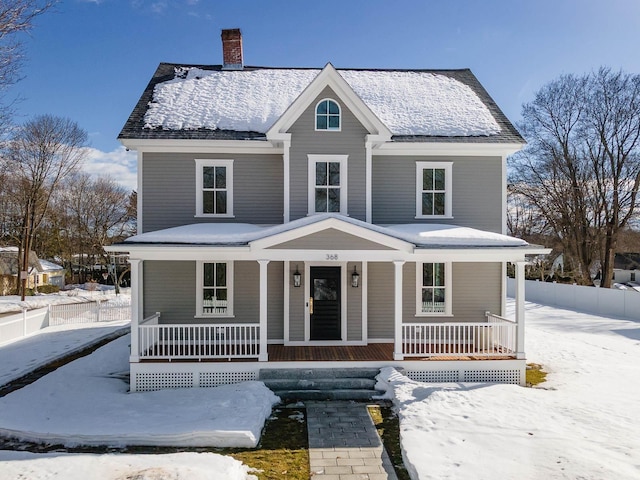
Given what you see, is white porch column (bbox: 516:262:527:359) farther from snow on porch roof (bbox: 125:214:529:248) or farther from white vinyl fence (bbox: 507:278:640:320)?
white vinyl fence (bbox: 507:278:640:320)

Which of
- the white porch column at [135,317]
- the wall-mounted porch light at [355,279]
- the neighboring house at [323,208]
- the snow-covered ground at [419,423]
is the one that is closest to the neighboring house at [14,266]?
the neighboring house at [323,208]

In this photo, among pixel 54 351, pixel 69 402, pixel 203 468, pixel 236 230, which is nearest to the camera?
pixel 203 468

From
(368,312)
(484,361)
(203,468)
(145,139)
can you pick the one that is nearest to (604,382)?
(484,361)

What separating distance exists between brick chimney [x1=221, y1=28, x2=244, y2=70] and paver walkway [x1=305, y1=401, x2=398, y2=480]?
12.5 meters

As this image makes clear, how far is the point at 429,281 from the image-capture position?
1186 cm

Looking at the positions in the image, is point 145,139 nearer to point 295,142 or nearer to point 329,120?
point 295,142

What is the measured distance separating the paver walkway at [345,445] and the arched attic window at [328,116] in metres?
7.28

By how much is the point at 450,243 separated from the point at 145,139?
881cm

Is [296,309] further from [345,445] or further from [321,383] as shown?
[345,445]

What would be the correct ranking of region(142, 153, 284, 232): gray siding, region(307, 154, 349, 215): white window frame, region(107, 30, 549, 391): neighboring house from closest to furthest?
region(107, 30, 549, 391): neighboring house, region(307, 154, 349, 215): white window frame, region(142, 153, 284, 232): gray siding

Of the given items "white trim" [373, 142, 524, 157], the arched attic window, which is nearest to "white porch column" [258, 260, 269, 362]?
the arched attic window

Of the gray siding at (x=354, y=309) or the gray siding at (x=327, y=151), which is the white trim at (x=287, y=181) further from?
the gray siding at (x=354, y=309)

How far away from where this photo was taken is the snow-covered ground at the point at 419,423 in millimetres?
5684

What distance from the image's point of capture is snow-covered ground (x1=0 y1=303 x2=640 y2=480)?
5.68m
